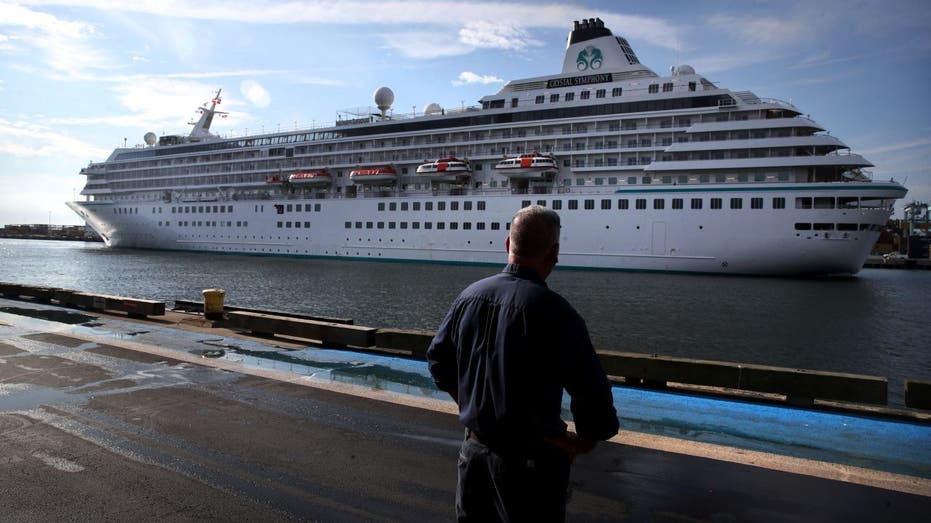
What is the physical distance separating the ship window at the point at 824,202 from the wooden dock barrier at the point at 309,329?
34820 mm

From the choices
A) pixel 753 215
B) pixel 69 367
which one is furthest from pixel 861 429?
pixel 753 215

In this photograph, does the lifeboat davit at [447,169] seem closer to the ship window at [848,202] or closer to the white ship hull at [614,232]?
the white ship hull at [614,232]

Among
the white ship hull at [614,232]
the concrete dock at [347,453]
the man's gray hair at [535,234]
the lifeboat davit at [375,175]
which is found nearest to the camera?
the man's gray hair at [535,234]

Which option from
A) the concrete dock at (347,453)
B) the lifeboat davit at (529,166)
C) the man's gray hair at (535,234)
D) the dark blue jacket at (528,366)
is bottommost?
the concrete dock at (347,453)

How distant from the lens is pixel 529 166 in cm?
4366

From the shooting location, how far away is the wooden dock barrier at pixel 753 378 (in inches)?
253

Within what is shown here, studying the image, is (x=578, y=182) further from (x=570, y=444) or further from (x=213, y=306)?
(x=570, y=444)

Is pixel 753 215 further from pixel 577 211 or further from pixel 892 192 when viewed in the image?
pixel 577 211

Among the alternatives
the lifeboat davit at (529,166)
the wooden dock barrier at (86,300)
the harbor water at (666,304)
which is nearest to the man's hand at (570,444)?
the harbor water at (666,304)

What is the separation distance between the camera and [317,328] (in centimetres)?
1025

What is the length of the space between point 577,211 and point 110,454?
3951 cm

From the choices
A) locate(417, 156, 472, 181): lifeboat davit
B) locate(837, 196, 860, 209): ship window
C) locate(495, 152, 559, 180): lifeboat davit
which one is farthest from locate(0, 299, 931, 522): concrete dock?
locate(417, 156, 472, 181): lifeboat davit

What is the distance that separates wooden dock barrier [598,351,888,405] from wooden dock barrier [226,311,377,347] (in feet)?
13.5

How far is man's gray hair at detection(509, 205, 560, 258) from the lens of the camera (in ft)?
8.18
